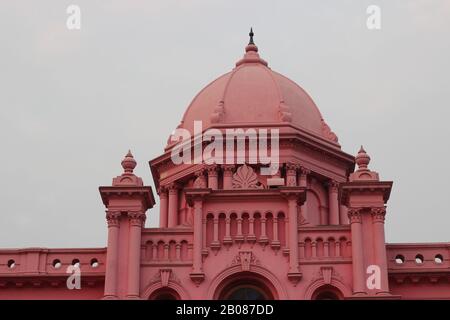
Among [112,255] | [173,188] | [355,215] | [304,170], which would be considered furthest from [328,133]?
[112,255]

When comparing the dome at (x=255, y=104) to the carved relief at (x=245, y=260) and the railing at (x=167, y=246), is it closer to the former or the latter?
the railing at (x=167, y=246)

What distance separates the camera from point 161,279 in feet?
119

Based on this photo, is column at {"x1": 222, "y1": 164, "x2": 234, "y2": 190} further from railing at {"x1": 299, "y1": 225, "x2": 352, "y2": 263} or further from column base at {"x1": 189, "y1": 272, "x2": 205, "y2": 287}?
column base at {"x1": 189, "y1": 272, "x2": 205, "y2": 287}

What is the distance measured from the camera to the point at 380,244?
3597cm

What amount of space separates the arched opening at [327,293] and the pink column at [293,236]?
975 mm

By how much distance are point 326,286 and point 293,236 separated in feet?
6.30

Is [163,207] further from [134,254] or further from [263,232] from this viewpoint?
[263,232]

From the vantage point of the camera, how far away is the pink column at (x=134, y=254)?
1406 inches

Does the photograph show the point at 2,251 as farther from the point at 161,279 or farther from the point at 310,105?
the point at 310,105

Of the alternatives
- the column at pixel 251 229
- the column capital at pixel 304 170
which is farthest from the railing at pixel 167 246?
the column capital at pixel 304 170

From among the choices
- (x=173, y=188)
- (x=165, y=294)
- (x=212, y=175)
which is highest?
(x=173, y=188)
